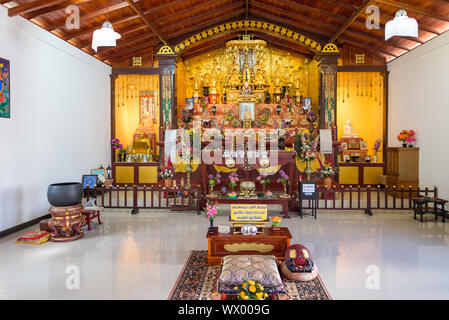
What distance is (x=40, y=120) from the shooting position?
248 inches

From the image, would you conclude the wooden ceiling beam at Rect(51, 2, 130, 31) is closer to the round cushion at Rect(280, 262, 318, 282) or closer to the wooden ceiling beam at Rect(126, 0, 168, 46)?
the wooden ceiling beam at Rect(126, 0, 168, 46)

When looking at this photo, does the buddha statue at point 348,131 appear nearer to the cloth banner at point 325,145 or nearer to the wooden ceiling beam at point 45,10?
the cloth banner at point 325,145

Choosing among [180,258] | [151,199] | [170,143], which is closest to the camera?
[180,258]

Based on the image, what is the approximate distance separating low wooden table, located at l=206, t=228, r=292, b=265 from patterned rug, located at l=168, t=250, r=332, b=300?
212 mm

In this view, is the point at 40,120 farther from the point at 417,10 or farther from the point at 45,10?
the point at 417,10

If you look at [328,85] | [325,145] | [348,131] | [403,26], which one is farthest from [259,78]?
[403,26]

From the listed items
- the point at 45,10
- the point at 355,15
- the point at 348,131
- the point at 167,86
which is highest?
the point at 355,15

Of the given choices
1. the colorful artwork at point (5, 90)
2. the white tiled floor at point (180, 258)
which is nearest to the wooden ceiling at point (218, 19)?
the colorful artwork at point (5, 90)

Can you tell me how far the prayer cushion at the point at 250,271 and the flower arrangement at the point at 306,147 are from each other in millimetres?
4273

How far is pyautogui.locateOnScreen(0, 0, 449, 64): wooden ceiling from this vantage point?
6.46 m

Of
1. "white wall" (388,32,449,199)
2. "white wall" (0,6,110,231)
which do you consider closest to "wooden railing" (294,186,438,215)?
"white wall" (388,32,449,199)

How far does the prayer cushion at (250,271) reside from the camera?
3121 millimetres

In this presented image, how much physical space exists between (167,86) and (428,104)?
23.7 ft

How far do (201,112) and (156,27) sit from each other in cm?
340
